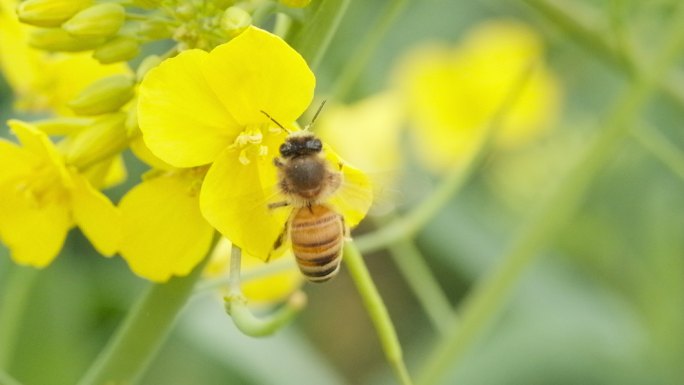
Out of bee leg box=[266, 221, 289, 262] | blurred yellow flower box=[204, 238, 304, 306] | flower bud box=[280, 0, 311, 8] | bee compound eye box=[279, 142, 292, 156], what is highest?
flower bud box=[280, 0, 311, 8]

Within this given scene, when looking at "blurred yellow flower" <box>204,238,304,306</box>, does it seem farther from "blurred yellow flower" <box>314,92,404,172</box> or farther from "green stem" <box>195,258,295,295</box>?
"blurred yellow flower" <box>314,92,404,172</box>

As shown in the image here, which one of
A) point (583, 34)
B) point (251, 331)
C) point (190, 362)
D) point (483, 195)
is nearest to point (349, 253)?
point (251, 331)

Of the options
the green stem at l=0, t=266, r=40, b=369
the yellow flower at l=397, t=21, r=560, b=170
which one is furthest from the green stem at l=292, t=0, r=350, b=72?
the yellow flower at l=397, t=21, r=560, b=170

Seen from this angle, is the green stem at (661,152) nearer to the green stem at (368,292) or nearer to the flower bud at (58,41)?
the green stem at (368,292)

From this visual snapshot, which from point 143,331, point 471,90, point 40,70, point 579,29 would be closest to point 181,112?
point 143,331

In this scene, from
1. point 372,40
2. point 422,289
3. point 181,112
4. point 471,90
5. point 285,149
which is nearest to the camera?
point 181,112

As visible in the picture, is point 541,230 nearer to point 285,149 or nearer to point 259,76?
point 285,149
